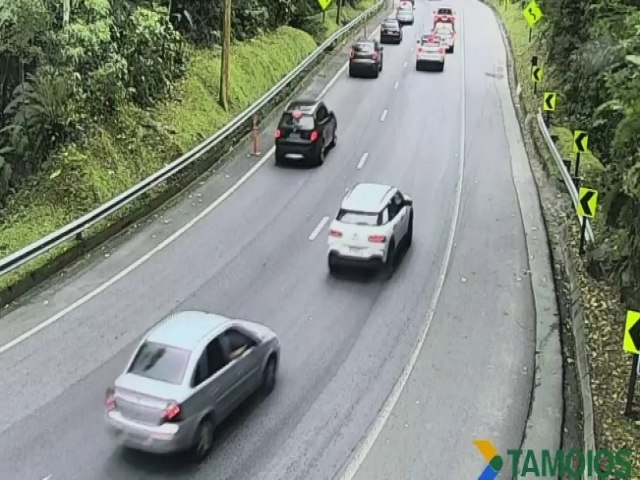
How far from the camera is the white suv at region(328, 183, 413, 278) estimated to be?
18391 millimetres

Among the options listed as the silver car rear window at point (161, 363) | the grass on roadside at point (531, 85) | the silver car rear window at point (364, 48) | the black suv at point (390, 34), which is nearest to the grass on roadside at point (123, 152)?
the silver car rear window at point (161, 363)

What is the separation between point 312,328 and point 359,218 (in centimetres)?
331

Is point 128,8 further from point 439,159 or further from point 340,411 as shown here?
point 340,411

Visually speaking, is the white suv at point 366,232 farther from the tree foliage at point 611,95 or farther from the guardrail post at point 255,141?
the guardrail post at point 255,141

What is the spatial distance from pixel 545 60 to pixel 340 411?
27.3 metres

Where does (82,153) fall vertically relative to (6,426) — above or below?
above

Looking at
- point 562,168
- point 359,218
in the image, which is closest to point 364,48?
point 562,168

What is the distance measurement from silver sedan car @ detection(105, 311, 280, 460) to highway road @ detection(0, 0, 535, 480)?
0.53 metres

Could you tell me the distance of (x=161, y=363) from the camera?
484 inches

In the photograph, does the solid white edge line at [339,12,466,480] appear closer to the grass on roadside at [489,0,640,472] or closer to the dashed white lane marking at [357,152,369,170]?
the grass on roadside at [489,0,640,472]

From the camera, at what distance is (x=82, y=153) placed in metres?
21.8

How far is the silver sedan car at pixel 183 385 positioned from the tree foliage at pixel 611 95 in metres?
6.87

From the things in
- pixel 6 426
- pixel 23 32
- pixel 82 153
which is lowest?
pixel 6 426

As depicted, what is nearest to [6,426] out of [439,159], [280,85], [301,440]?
[301,440]
